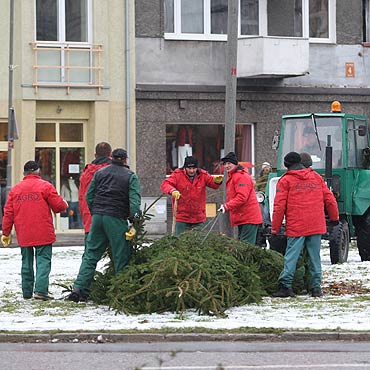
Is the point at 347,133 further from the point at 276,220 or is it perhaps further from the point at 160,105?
the point at 160,105

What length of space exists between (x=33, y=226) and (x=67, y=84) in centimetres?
1672

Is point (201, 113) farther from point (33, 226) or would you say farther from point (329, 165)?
point (33, 226)

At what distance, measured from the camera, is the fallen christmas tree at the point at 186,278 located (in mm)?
13469

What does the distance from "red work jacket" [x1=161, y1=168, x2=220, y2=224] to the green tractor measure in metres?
3.70

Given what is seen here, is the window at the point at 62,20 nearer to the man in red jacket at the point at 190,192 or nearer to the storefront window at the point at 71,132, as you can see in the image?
the storefront window at the point at 71,132

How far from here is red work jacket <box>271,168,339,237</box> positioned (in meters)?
15.0

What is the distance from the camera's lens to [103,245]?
14641 millimetres

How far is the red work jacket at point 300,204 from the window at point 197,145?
690 inches

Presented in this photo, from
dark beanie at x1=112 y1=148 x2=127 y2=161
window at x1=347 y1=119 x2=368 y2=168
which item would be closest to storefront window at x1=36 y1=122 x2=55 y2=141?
window at x1=347 y1=119 x2=368 y2=168

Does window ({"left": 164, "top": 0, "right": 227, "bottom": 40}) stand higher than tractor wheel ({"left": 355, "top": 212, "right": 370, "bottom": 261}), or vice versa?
window ({"left": 164, "top": 0, "right": 227, "bottom": 40})

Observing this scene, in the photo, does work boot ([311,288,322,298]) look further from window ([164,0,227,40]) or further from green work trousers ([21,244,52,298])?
window ([164,0,227,40])

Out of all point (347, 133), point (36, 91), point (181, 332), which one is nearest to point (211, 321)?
point (181, 332)

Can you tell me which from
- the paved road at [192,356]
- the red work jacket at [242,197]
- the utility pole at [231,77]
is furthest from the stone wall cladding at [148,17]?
the paved road at [192,356]

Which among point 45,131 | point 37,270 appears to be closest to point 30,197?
point 37,270
